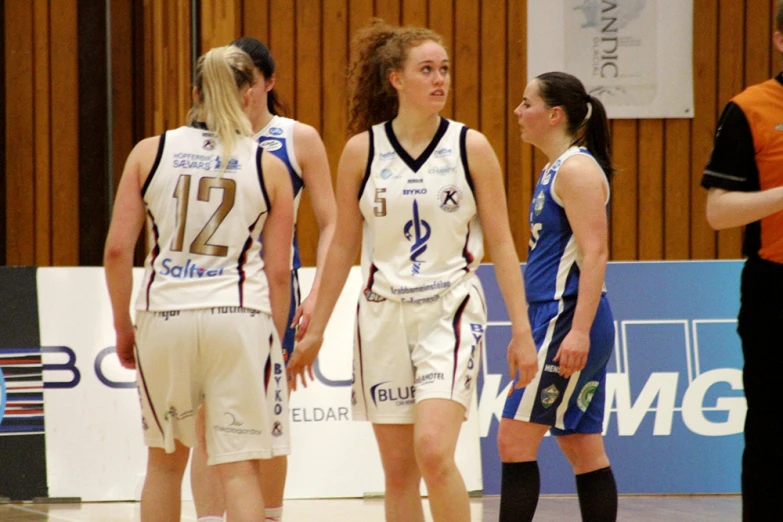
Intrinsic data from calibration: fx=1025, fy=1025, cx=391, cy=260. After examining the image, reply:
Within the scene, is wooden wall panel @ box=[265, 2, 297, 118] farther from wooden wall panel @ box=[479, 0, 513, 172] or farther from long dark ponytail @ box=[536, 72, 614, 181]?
long dark ponytail @ box=[536, 72, 614, 181]

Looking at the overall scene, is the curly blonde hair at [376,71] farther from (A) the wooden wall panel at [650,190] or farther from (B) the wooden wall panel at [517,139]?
(A) the wooden wall panel at [650,190]

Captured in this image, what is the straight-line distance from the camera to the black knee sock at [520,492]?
3.41m

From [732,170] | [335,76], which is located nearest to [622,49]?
[335,76]

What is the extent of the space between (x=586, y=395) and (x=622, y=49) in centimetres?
427

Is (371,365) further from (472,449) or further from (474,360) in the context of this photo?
(472,449)

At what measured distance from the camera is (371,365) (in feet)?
10.5

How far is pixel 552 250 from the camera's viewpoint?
3506mm

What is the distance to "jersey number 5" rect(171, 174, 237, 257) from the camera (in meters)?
2.95

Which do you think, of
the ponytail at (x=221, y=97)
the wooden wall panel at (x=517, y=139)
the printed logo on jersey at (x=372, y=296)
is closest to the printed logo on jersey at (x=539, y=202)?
the printed logo on jersey at (x=372, y=296)

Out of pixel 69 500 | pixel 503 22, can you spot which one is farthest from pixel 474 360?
pixel 503 22

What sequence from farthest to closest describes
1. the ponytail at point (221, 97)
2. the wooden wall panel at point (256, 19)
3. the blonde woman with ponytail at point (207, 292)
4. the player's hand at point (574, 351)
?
1. the wooden wall panel at point (256, 19)
2. the player's hand at point (574, 351)
3. the ponytail at point (221, 97)
4. the blonde woman with ponytail at point (207, 292)

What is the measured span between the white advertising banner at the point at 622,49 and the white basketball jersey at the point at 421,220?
417 centimetres

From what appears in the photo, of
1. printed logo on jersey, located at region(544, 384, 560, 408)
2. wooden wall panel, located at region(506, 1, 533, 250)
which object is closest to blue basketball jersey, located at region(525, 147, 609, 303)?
printed logo on jersey, located at region(544, 384, 560, 408)

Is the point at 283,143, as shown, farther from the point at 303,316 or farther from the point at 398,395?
the point at 398,395
